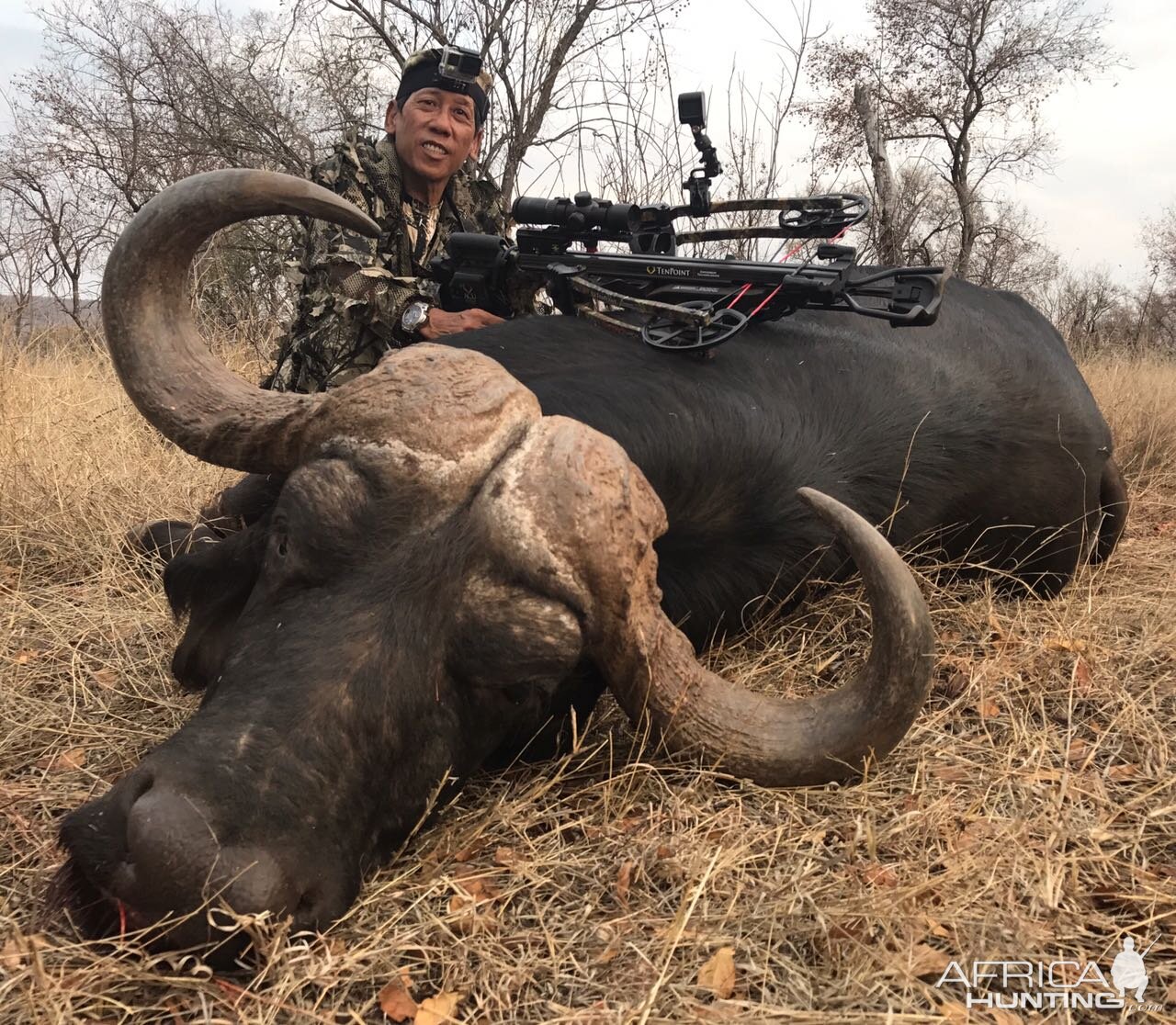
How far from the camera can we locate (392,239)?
4867mm

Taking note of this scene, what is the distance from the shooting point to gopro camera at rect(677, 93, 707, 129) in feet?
12.0

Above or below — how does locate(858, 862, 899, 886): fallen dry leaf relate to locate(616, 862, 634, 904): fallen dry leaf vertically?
below

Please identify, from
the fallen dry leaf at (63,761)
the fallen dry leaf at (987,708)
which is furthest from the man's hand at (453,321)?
the fallen dry leaf at (987,708)

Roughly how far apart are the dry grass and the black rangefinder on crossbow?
3.44ft

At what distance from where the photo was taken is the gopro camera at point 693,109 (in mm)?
3660

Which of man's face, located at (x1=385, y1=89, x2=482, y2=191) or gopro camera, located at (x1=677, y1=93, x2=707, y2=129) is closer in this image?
gopro camera, located at (x1=677, y1=93, x2=707, y2=129)

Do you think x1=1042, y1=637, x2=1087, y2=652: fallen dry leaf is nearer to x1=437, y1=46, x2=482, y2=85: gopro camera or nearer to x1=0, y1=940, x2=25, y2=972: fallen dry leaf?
x1=0, y1=940, x2=25, y2=972: fallen dry leaf

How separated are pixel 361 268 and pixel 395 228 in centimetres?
78

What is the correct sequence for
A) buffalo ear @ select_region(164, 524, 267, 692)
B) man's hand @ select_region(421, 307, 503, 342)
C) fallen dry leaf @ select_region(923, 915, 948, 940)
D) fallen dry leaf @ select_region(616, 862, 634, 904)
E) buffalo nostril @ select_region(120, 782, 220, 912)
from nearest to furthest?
buffalo nostril @ select_region(120, 782, 220, 912) → fallen dry leaf @ select_region(923, 915, 948, 940) → fallen dry leaf @ select_region(616, 862, 634, 904) → buffalo ear @ select_region(164, 524, 267, 692) → man's hand @ select_region(421, 307, 503, 342)

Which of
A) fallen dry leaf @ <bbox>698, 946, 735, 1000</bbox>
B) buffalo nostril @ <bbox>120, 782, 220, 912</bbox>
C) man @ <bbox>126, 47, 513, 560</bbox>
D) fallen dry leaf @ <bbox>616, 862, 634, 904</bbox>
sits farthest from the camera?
man @ <bbox>126, 47, 513, 560</bbox>

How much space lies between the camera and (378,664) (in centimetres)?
188

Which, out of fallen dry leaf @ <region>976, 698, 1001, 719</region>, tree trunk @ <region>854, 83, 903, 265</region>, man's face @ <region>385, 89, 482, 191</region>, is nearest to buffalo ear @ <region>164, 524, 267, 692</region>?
fallen dry leaf @ <region>976, 698, 1001, 719</region>

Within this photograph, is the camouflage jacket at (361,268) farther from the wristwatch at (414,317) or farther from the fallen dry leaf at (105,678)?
the fallen dry leaf at (105,678)

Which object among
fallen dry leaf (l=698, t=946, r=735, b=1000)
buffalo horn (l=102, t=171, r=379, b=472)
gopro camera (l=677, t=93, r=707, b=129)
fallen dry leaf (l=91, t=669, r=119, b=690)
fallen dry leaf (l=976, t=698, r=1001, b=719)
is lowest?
fallen dry leaf (l=976, t=698, r=1001, b=719)
